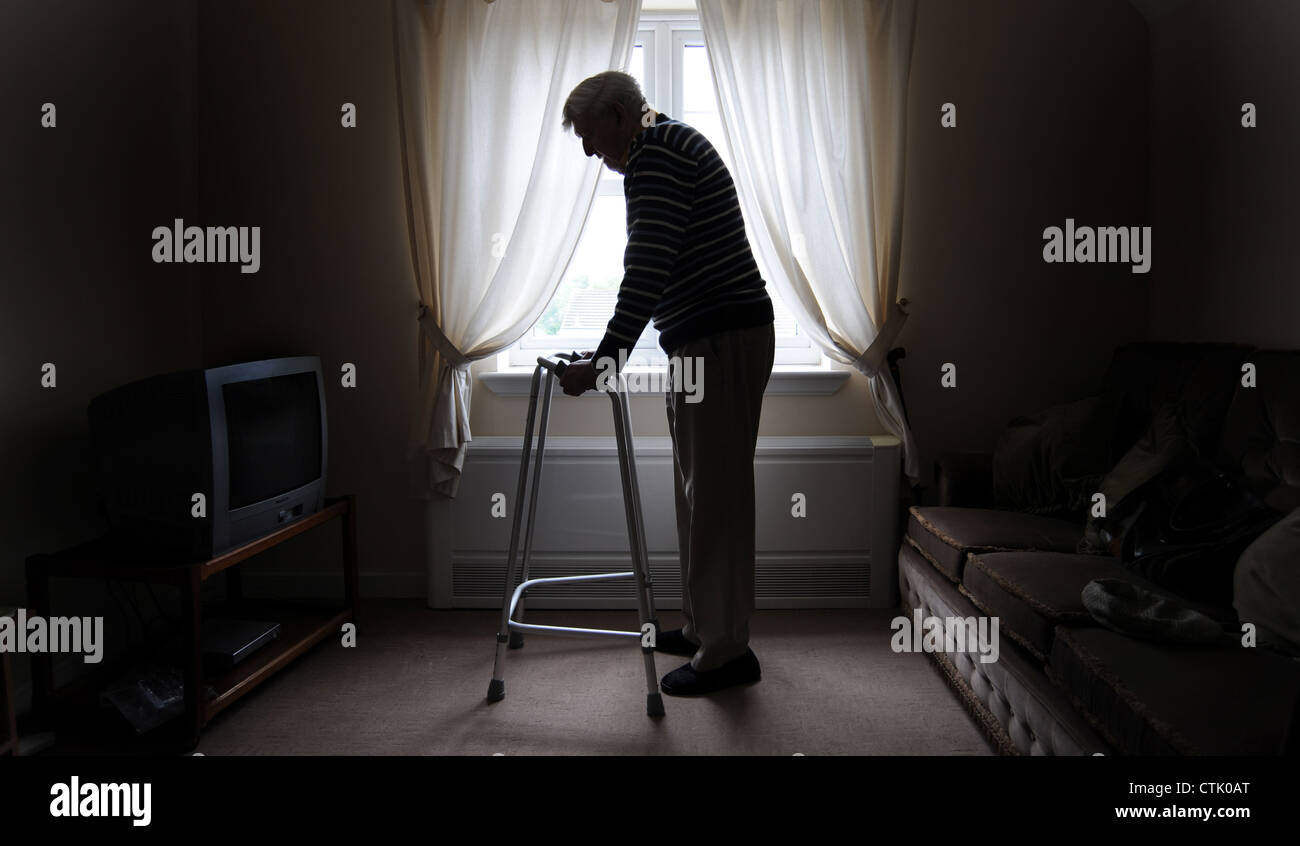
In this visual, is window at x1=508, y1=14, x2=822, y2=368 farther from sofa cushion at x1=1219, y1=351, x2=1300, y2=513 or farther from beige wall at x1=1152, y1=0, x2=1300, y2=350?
sofa cushion at x1=1219, y1=351, x2=1300, y2=513

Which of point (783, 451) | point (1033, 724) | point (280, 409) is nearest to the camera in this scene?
point (1033, 724)

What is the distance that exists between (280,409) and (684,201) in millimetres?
1329

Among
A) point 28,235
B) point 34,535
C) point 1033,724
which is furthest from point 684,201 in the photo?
point 34,535

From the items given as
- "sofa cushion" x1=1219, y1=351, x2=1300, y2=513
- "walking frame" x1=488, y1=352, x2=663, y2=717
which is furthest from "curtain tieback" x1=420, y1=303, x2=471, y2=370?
"sofa cushion" x1=1219, y1=351, x2=1300, y2=513

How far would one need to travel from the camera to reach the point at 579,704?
7.68 ft

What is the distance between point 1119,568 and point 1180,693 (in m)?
0.73

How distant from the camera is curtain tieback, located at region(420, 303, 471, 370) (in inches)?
121

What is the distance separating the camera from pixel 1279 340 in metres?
2.50

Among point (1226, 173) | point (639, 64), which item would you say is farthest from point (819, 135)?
point (1226, 173)

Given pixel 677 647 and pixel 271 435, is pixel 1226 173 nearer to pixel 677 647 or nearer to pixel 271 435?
pixel 677 647

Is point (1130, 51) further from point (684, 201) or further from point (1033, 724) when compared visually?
point (1033, 724)

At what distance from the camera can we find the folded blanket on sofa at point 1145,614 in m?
1.63

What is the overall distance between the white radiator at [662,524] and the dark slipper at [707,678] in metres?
0.66

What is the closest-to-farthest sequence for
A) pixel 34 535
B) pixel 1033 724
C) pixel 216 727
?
pixel 1033 724
pixel 216 727
pixel 34 535
